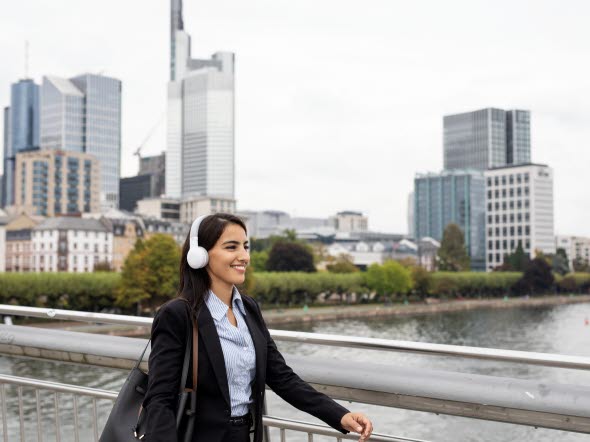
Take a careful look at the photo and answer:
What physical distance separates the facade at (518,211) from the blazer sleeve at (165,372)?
516ft

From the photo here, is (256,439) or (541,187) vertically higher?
(541,187)

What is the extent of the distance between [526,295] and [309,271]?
39901mm

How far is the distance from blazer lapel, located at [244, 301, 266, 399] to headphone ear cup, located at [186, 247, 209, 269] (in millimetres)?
290

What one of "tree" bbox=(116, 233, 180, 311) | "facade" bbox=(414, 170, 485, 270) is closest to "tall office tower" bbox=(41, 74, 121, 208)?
"facade" bbox=(414, 170, 485, 270)

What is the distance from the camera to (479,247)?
6575 inches

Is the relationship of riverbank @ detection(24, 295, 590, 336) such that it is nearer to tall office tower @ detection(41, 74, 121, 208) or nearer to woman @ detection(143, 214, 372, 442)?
woman @ detection(143, 214, 372, 442)

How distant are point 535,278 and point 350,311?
53.0 meters

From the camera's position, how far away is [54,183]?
496 feet

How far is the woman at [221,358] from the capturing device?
8.83 ft

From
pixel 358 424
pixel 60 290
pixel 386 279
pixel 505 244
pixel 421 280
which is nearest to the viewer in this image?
pixel 358 424

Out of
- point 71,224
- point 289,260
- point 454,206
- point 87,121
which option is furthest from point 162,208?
point 289,260

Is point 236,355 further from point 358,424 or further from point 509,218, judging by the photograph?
point 509,218

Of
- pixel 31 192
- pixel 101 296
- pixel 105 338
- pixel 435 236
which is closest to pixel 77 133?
pixel 31 192

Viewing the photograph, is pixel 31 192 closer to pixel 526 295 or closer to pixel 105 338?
pixel 526 295
